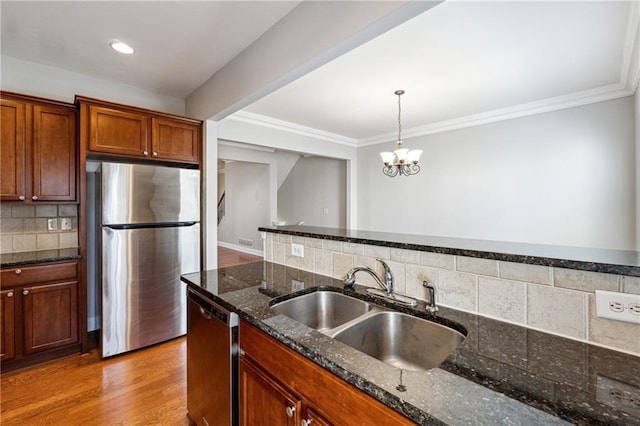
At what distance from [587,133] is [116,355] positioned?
5.37 meters

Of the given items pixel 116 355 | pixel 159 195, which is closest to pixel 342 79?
pixel 159 195

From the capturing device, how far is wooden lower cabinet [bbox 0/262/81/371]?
2.21m

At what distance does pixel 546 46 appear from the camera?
7.91 ft

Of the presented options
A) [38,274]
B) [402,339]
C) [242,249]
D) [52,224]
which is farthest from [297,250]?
[242,249]

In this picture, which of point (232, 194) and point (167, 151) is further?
point (232, 194)

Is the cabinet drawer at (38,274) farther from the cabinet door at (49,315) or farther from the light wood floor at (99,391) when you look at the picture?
the light wood floor at (99,391)

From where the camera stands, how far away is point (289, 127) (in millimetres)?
Result: 4512

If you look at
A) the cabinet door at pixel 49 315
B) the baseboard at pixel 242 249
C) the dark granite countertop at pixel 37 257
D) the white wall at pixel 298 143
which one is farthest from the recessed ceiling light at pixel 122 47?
the baseboard at pixel 242 249

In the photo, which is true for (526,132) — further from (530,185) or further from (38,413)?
(38,413)

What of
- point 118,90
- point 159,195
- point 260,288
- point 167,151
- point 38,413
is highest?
point 118,90

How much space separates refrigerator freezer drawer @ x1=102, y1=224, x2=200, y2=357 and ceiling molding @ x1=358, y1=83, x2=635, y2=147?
12.2 feet

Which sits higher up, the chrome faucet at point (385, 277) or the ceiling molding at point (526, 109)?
the ceiling molding at point (526, 109)

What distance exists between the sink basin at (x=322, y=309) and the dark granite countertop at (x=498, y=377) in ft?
1.03

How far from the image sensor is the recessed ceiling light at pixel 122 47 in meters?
2.34
